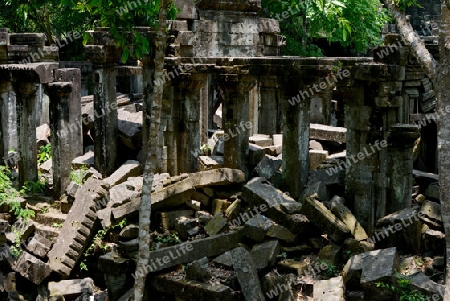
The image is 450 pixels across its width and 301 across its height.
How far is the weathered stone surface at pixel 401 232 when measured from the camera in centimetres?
1027

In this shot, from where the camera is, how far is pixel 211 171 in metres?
13.3

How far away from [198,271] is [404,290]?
10.3 feet

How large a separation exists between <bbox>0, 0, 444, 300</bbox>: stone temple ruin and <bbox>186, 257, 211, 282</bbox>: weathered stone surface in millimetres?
26

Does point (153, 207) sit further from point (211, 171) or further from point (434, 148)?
point (434, 148)

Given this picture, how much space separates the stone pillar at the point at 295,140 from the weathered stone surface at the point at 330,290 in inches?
135

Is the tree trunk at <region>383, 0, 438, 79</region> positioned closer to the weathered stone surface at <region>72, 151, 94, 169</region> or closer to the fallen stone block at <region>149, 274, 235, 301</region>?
the fallen stone block at <region>149, 274, 235, 301</region>

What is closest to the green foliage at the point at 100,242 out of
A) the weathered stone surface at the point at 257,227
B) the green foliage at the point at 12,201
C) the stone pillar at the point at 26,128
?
the green foliage at the point at 12,201

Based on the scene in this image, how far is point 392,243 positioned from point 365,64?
9.63ft

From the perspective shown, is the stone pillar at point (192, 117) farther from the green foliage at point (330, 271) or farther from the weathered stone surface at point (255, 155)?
the green foliage at point (330, 271)

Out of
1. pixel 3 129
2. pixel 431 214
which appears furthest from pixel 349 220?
pixel 3 129

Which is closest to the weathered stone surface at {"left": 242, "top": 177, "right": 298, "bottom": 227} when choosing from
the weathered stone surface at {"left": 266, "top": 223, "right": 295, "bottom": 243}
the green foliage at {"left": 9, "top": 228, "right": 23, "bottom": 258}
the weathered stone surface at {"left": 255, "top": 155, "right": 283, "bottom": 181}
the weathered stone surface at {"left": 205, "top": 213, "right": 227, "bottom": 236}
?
the weathered stone surface at {"left": 266, "top": 223, "right": 295, "bottom": 243}

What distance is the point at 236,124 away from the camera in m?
14.3

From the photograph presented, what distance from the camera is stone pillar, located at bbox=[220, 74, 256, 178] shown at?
14.2 meters

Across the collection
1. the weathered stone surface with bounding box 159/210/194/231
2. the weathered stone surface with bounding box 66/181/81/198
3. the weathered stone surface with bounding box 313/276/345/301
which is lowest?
the weathered stone surface with bounding box 313/276/345/301
